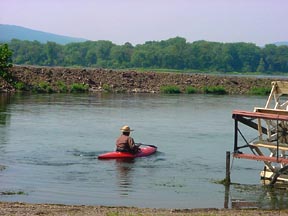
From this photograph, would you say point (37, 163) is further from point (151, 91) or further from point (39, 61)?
point (39, 61)

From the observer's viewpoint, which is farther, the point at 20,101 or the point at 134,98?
the point at 134,98

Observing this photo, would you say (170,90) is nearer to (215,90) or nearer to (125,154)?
(215,90)

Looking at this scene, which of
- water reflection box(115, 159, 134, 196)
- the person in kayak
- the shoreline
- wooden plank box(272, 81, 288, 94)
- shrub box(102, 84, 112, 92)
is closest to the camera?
the shoreline

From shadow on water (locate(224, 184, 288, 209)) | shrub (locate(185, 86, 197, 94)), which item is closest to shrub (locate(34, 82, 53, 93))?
shrub (locate(185, 86, 197, 94))

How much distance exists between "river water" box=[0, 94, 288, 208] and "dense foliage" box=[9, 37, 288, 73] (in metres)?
100

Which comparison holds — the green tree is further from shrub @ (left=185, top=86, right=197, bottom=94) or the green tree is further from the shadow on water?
the shadow on water

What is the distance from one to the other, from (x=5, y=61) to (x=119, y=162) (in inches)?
1540

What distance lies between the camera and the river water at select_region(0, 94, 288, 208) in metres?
20.3

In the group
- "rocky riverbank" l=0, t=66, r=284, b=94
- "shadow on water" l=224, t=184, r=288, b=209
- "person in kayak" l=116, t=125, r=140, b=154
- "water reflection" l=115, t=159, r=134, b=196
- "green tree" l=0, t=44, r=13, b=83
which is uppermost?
"green tree" l=0, t=44, r=13, b=83

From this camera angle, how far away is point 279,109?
24.0m

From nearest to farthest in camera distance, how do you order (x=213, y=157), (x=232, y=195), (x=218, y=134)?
(x=232, y=195) → (x=213, y=157) → (x=218, y=134)

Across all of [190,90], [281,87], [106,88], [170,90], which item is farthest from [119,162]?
[190,90]

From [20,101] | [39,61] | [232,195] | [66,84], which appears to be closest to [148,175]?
[232,195]

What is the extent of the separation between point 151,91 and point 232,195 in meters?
51.7
